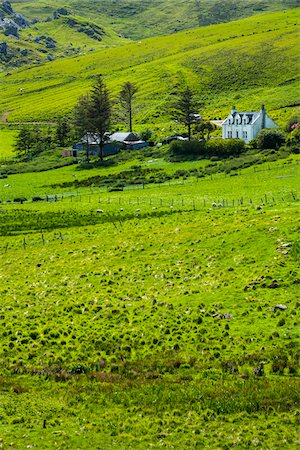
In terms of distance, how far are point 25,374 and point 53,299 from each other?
25.3 feet

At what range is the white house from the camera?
9519 centimetres

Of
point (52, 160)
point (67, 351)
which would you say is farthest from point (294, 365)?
point (52, 160)

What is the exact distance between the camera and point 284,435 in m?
17.2

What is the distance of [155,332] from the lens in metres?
25.0

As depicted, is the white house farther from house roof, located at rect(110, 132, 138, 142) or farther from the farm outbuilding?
house roof, located at rect(110, 132, 138, 142)

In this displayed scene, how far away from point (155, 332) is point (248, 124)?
76.0 metres

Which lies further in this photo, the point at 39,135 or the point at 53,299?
the point at 39,135

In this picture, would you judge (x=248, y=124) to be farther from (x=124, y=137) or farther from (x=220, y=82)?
(x=220, y=82)

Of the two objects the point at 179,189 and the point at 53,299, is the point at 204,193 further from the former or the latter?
the point at 53,299

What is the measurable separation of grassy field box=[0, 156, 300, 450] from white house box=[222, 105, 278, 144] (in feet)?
167

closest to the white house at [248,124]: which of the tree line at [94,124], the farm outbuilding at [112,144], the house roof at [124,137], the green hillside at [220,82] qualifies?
the tree line at [94,124]

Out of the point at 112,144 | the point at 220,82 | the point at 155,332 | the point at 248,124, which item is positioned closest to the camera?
the point at 155,332

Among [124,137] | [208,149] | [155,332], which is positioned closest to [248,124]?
[208,149]

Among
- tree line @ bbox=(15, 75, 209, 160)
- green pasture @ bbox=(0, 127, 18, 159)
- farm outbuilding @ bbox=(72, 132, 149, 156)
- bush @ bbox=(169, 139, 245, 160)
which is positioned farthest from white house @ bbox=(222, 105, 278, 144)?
green pasture @ bbox=(0, 127, 18, 159)
